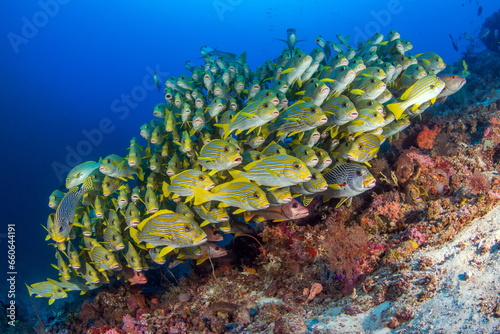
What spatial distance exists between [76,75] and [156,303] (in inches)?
2831

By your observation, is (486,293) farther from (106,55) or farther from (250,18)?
(250,18)

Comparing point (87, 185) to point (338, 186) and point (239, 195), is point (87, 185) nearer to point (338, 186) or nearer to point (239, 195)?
point (239, 195)

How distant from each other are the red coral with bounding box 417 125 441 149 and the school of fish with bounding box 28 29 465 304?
1111 mm

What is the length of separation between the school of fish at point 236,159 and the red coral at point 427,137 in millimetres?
1111

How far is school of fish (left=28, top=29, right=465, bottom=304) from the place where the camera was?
422 centimetres

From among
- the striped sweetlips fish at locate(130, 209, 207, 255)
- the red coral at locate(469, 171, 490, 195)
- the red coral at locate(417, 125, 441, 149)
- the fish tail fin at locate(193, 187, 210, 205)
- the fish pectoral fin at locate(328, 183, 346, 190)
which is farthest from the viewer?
the red coral at locate(417, 125, 441, 149)

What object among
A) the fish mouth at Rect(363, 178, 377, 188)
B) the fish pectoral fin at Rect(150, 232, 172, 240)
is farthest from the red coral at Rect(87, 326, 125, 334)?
the fish mouth at Rect(363, 178, 377, 188)

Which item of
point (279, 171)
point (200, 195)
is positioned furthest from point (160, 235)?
point (279, 171)

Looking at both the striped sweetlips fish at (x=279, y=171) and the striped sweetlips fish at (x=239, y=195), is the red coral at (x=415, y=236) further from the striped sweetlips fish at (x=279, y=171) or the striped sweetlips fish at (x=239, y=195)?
the striped sweetlips fish at (x=239, y=195)

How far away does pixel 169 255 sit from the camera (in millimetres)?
5586

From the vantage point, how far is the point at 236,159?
4.02m

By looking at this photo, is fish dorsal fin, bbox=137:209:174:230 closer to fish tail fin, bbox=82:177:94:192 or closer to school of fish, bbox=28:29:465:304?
school of fish, bbox=28:29:465:304

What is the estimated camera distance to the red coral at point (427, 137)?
663cm

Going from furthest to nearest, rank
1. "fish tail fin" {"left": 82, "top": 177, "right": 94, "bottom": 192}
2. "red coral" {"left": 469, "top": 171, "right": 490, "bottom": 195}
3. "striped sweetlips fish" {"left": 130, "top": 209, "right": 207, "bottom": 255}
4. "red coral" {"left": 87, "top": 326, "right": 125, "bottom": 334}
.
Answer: "fish tail fin" {"left": 82, "top": 177, "right": 94, "bottom": 192} < "red coral" {"left": 87, "top": 326, "right": 125, "bottom": 334} < "red coral" {"left": 469, "top": 171, "right": 490, "bottom": 195} < "striped sweetlips fish" {"left": 130, "top": 209, "right": 207, "bottom": 255}
